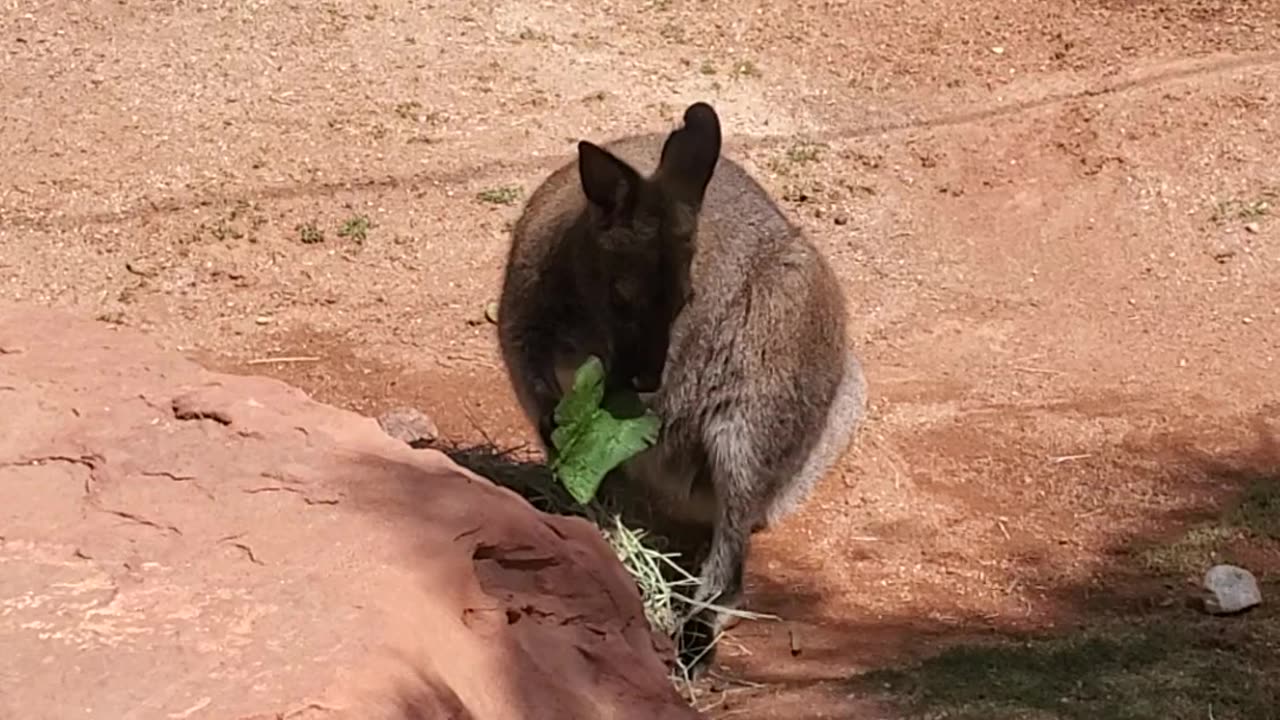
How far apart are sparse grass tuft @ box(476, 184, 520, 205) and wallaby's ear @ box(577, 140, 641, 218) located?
10.2ft

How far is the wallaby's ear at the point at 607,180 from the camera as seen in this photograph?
16.6ft

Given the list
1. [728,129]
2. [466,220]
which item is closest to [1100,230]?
[728,129]

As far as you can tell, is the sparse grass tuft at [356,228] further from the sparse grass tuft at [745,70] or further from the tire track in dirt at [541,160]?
the sparse grass tuft at [745,70]

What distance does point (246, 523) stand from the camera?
3.27 m

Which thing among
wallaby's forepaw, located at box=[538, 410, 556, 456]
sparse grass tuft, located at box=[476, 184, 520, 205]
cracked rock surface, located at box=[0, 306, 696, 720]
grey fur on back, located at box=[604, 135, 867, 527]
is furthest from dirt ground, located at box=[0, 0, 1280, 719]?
cracked rock surface, located at box=[0, 306, 696, 720]

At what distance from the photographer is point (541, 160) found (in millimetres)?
8547

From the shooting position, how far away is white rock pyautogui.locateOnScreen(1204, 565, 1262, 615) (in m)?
5.15

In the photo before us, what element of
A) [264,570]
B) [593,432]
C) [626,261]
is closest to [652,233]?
[626,261]

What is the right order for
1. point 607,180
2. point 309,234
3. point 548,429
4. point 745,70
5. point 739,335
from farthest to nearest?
1. point 745,70
2. point 309,234
3. point 739,335
4. point 548,429
5. point 607,180

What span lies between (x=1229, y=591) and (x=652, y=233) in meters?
1.83

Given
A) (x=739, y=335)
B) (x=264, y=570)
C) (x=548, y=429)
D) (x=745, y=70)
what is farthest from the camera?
(x=745, y=70)

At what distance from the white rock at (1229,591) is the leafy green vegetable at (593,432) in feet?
5.17

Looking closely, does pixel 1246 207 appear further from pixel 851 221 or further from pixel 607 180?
pixel 607 180

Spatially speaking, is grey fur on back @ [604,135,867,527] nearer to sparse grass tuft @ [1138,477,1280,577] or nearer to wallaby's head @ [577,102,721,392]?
wallaby's head @ [577,102,721,392]
